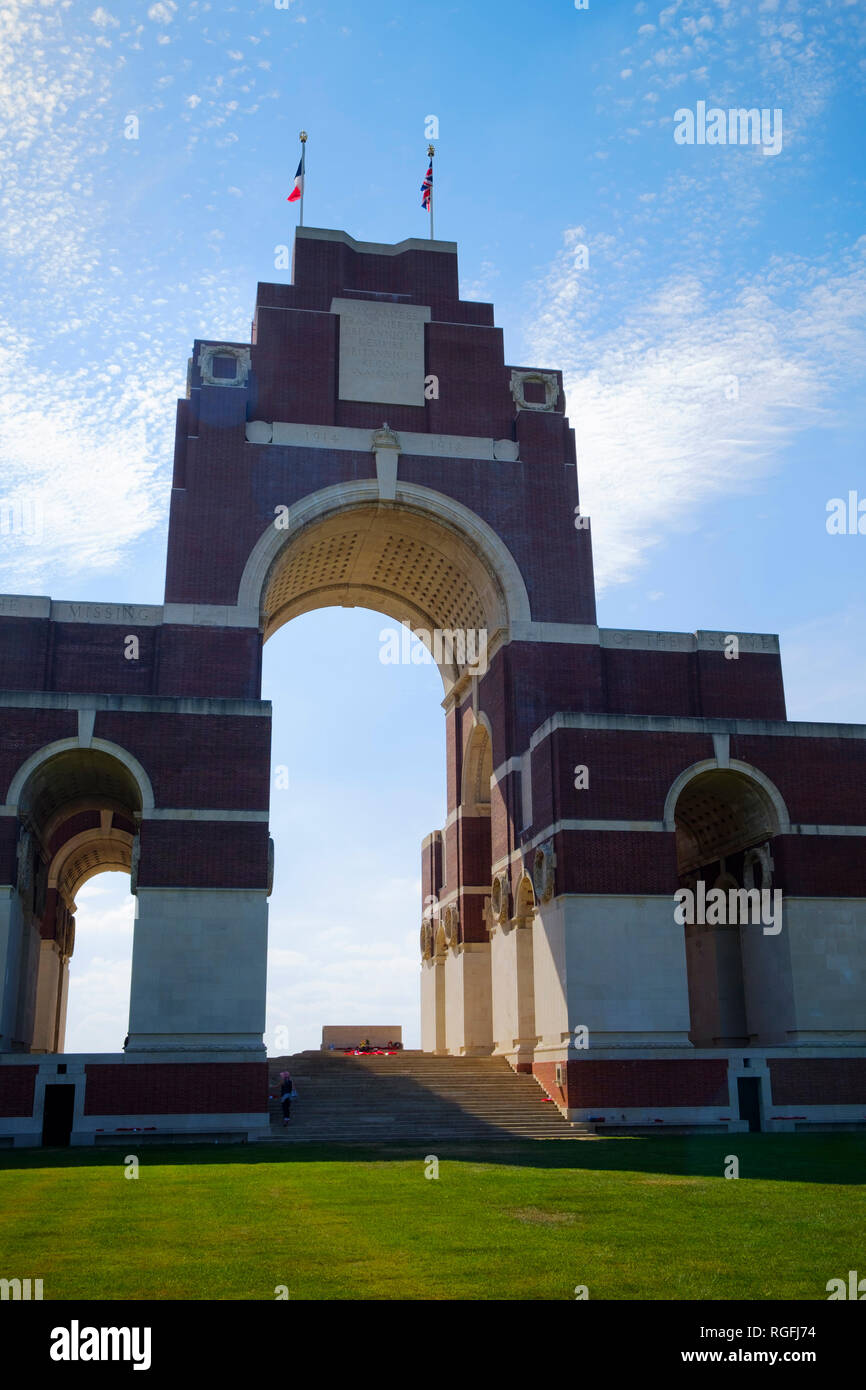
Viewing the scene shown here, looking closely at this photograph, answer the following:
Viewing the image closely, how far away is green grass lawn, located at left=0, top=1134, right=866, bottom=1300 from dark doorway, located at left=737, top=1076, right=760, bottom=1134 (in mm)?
6954

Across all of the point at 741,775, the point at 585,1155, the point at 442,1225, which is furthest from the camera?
the point at 741,775

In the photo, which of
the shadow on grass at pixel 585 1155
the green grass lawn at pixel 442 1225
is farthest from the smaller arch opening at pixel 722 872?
the green grass lawn at pixel 442 1225

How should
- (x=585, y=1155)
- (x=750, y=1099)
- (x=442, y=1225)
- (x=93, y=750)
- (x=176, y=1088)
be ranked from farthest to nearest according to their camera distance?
1. (x=93, y=750)
2. (x=750, y=1099)
3. (x=176, y=1088)
4. (x=585, y=1155)
5. (x=442, y=1225)

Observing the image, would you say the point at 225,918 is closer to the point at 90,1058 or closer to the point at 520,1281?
the point at 90,1058

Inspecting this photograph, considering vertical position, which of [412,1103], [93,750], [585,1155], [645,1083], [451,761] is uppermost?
[451,761]

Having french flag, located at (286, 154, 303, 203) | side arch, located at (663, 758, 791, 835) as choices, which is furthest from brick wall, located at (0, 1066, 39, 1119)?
french flag, located at (286, 154, 303, 203)

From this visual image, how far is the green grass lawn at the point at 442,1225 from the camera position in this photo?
11.0m

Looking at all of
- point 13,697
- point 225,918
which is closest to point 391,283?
point 13,697

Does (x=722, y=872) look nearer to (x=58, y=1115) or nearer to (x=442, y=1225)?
(x=58, y=1115)

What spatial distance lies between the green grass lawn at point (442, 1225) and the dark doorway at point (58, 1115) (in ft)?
16.2

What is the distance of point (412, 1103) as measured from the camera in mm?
31578

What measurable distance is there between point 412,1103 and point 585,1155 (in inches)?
344

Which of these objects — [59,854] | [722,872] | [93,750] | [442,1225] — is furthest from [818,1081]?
[59,854]
